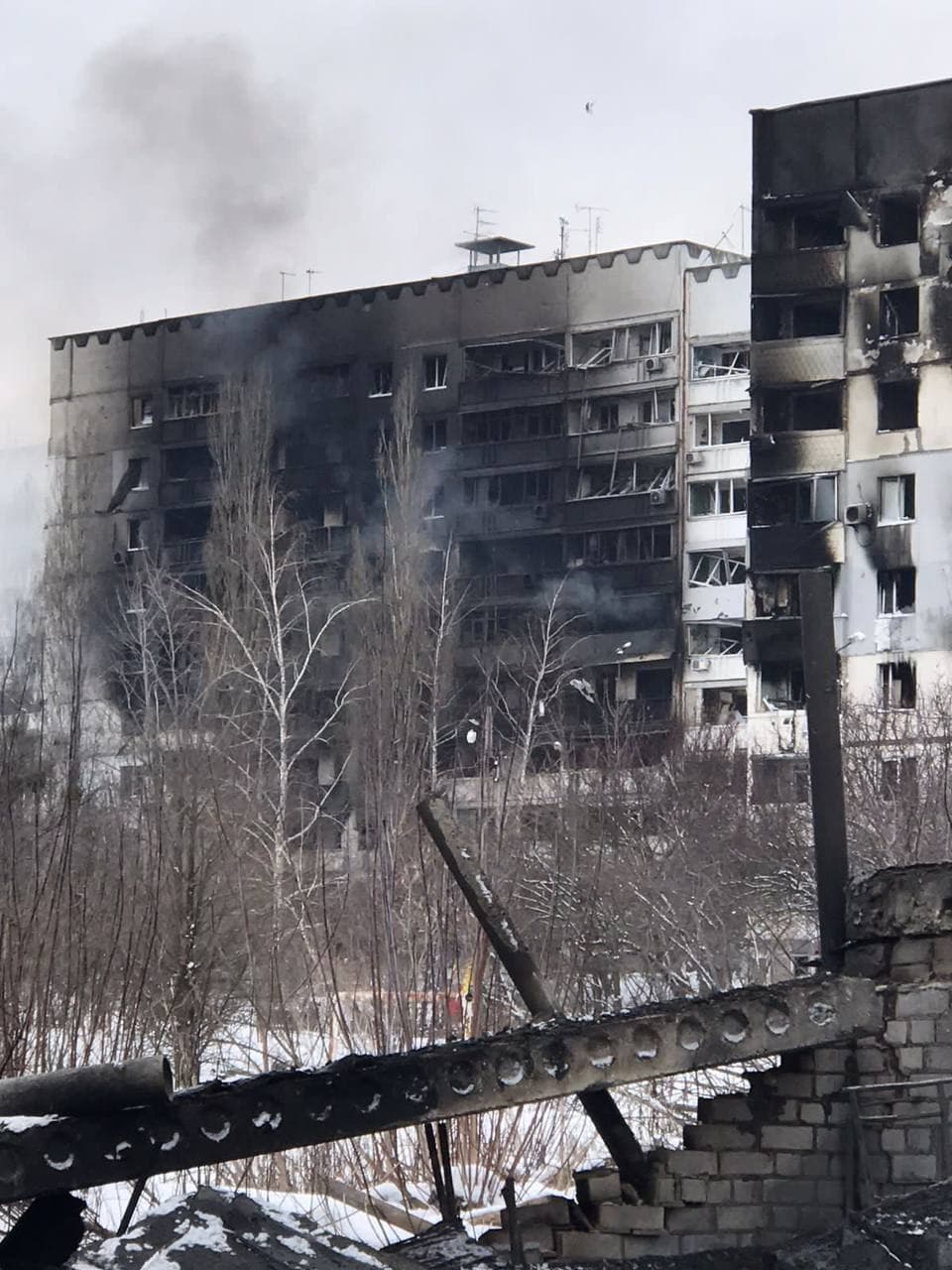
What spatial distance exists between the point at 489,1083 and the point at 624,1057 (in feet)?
1.76

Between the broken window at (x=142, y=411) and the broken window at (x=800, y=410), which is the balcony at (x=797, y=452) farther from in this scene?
the broken window at (x=142, y=411)

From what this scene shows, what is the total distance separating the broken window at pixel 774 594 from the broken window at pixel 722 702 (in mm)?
4353

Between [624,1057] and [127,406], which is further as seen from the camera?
[127,406]

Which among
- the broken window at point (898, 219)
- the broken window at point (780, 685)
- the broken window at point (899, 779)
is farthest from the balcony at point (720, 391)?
the broken window at point (899, 779)

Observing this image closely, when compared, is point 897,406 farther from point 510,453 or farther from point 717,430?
point 510,453

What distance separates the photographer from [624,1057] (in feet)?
25.6

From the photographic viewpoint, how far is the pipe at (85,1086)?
22.1ft

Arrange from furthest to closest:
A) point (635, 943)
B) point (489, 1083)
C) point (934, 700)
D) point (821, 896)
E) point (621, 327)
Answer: point (621, 327) < point (934, 700) < point (635, 943) < point (821, 896) < point (489, 1083)

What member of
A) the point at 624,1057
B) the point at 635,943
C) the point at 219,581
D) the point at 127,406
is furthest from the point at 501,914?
the point at 127,406

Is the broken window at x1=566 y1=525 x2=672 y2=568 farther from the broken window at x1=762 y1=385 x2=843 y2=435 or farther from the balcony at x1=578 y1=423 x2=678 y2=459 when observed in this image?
the broken window at x1=762 y1=385 x2=843 y2=435

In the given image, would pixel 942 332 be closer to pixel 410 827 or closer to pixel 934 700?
pixel 934 700

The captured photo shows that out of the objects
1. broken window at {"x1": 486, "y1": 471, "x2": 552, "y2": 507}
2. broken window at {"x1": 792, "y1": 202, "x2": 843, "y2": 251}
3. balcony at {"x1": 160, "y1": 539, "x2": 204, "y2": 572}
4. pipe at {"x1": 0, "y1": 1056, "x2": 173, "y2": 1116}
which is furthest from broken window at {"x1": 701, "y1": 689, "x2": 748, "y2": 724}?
pipe at {"x1": 0, "y1": 1056, "x2": 173, "y2": 1116}

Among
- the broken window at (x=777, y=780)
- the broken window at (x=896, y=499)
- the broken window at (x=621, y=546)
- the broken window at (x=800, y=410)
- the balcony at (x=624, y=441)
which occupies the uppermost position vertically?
the balcony at (x=624, y=441)

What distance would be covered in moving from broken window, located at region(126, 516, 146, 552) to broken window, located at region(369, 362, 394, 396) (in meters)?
8.36
